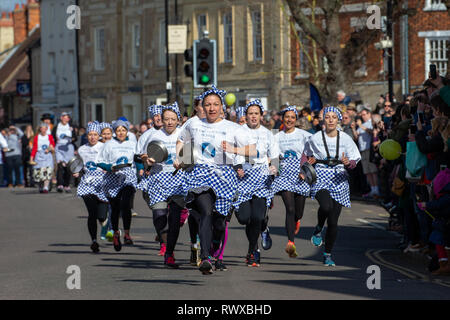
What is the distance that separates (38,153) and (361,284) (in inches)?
776

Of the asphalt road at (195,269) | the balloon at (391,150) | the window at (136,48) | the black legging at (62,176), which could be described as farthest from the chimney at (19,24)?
the balloon at (391,150)

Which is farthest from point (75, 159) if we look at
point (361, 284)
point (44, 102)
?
point (44, 102)

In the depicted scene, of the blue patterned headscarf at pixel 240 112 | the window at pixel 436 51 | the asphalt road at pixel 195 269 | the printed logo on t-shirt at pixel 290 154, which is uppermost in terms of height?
the window at pixel 436 51

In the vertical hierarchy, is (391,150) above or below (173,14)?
below

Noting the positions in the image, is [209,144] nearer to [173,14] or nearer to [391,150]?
[391,150]

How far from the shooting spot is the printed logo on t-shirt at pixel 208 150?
1161 cm

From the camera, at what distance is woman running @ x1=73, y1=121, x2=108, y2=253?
14.9 meters

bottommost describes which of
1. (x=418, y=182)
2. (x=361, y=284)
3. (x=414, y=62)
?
(x=361, y=284)

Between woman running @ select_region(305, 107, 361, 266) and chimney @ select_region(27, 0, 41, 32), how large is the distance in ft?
230

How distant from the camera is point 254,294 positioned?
9.93m

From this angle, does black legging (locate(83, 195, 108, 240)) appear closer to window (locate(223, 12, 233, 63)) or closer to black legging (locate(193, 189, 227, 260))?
black legging (locate(193, 189, 227, 260))

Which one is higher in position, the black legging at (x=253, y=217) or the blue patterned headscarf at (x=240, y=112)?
the blue patterned headscarf at (x=240, y=112)

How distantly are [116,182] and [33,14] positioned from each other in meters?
68.9

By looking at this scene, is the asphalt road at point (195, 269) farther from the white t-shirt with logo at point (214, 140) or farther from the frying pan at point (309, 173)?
the white t-shirt with logo at point (214, 140)
